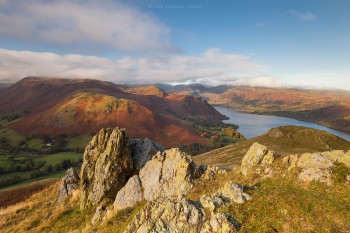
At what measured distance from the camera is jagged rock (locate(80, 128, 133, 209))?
1209 inches

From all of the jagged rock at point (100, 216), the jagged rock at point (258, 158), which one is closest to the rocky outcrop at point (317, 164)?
the jagged rock at point (258, 158)

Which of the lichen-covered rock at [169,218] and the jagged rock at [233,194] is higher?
the jagged rock at [233,194]

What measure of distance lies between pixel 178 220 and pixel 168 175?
1132 centimetres

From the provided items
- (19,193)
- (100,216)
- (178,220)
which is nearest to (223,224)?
(178,220)

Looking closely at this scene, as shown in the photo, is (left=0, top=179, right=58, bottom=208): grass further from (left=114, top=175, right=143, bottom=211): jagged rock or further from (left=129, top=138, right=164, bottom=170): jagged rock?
(left=114, top=175, right=143, bottom=211): jagged rock

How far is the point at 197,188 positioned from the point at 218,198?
7.35m

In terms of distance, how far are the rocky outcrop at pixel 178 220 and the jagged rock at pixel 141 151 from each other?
16099mm

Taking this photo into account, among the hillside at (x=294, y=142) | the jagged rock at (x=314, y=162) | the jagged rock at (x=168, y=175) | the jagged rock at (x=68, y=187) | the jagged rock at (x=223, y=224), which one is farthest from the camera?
the hillside at (x=294, y=142)

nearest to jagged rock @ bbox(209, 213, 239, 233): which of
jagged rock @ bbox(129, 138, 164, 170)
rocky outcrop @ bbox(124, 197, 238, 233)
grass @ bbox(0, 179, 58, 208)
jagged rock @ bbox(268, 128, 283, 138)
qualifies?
rocky outcrop @ bbox(124, 197, 238, 233)

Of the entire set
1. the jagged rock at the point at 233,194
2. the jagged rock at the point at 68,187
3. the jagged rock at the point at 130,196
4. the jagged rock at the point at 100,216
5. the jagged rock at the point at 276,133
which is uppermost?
the jagged rock at the point at 233,194

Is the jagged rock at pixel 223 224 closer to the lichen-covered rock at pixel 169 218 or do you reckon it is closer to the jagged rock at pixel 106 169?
the lichen-covered rock at pixel 169 218

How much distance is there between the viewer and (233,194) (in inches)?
722

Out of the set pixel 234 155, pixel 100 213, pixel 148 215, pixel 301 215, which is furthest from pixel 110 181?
pixel 234 155

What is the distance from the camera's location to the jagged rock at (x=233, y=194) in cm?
1797
